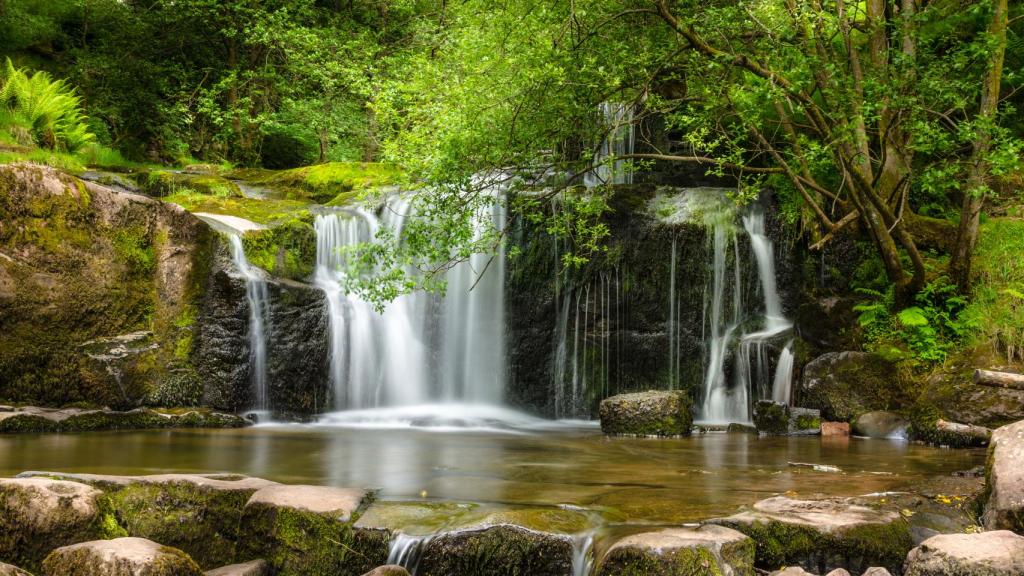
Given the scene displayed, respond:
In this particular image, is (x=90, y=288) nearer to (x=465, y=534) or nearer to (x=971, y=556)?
(x=465, y=534)

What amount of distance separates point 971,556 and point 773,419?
6471mm

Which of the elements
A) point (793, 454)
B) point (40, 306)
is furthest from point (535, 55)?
point (40, 306)

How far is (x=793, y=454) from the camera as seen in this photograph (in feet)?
27.0

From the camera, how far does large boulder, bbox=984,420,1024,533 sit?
15.4ft

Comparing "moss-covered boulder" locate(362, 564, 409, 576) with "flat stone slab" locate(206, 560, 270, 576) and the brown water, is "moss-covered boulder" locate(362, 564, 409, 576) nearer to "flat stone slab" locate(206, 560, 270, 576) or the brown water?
"flat stone slab" locate(206, 560, 270, 576)

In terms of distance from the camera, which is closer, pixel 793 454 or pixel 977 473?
pixel 977 473

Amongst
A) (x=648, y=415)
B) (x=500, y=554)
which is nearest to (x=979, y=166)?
(x=648, y=415)

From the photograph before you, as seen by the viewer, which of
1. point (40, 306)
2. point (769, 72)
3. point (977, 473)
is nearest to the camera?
point (977, 473)

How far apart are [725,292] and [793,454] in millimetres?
5246

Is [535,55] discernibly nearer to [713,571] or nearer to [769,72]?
[769,72]

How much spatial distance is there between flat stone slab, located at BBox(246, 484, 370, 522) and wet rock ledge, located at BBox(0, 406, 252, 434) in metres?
6.43

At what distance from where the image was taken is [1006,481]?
486cm

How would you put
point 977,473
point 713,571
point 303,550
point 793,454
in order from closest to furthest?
point 713,571, point 303,550, point 977,473, point 793,454

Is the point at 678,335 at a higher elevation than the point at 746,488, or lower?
higher
